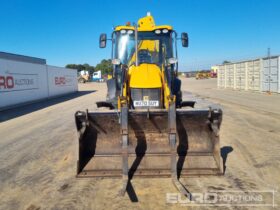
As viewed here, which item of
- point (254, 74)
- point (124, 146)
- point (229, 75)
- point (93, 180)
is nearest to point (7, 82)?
point (93, 180)

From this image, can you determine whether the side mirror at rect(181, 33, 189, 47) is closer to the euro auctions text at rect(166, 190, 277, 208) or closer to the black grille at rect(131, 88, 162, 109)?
the black grille at rect(131, 88, 162, 109)

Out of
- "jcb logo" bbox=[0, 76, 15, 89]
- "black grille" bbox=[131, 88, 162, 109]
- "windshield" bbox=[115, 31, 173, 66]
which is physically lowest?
"black grille" bbox=[131, 88, 162, 109]

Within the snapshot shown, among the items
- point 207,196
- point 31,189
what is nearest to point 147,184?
point 207,196

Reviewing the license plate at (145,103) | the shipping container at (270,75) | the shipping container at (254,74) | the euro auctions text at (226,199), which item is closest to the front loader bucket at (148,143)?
the euro auctions text at (226,199)

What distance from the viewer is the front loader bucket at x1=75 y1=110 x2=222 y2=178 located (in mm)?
4449

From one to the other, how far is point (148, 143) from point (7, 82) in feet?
47.1

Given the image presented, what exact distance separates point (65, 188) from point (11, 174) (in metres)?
1.46

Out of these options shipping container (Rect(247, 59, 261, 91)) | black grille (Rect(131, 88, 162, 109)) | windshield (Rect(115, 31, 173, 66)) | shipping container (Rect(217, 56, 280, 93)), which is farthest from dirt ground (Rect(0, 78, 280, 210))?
shipping container (Rect(247, 59, 261, 91))

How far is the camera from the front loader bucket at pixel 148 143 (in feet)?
14.6

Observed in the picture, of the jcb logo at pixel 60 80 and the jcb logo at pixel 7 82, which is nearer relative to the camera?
the jcb logo at pixel 7 82

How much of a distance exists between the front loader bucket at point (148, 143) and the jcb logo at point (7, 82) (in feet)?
43.1

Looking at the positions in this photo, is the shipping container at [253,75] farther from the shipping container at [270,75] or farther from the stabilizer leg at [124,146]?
the stabilizer leg at [124,146]

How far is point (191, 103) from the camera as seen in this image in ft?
23.1

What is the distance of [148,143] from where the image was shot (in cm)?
486
